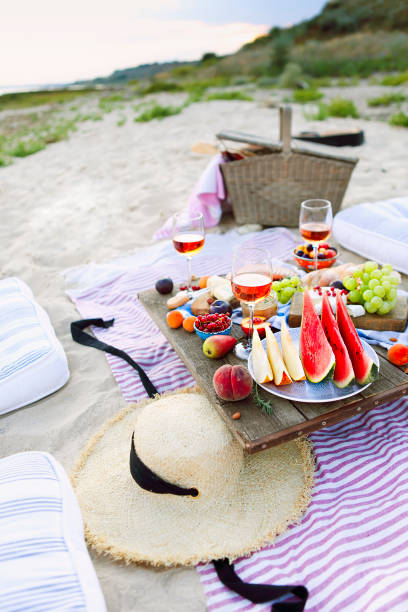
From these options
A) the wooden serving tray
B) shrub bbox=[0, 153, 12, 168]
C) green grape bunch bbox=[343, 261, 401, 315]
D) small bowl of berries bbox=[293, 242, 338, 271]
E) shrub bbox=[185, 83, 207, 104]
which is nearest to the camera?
the wooden serving tray

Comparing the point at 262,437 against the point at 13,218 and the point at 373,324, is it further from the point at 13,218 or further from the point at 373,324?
the point at 13,218

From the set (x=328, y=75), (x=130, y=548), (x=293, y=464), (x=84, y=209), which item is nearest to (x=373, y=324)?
(x=293, y=464)

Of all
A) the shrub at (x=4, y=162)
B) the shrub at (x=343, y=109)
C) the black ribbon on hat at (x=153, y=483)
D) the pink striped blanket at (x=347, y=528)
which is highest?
the shrub at (x=343, y=109)

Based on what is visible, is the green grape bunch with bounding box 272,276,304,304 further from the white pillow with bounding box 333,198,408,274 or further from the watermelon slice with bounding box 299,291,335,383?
the white pillow with bounding box 333,198,408,274

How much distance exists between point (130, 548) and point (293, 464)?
33.4 inches

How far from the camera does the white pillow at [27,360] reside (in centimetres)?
288

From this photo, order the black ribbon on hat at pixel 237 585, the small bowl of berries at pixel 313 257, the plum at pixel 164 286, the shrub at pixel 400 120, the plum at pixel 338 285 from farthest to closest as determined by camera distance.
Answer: the shrub at pixel 400 120, the small bowl of berries at pixel 313 257, the plum at pixel 164 286, the plum at pixel 338 285, the black ribbon on hat at pixel 237 585

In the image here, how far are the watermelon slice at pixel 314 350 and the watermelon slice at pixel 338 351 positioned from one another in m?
0.06

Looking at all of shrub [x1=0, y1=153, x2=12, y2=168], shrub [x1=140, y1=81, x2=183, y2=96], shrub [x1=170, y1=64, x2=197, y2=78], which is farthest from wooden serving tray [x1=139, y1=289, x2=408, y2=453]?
shrub [x1=170, y1=64, x2=197, y2=78]

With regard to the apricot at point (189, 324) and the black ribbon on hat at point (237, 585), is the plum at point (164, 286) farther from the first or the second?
the black ribbon on hat at point (237, 585)

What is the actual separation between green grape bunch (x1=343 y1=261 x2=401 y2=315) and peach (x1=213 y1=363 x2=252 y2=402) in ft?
3.04

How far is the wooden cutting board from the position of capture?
2467 millimetres

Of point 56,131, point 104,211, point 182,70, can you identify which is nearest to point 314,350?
point 104,211

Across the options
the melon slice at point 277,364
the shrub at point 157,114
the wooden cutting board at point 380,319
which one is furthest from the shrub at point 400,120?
the melon slice at point 277,364
